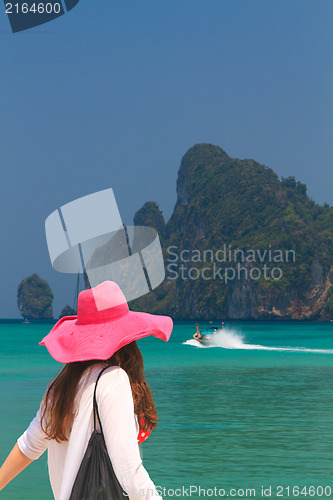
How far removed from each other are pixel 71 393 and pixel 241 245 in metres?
143

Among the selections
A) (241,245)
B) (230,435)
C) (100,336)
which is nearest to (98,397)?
(100,336)

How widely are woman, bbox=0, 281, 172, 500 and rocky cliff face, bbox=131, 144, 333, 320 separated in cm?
13103

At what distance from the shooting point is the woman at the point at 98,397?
175 centimetres

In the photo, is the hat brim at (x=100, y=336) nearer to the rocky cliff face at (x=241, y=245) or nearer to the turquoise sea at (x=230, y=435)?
the turquoise sea at (x=230, y=435)

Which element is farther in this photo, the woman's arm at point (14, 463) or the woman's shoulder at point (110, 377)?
the woman's arm at point (14, 463)

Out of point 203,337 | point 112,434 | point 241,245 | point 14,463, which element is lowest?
point 241,245

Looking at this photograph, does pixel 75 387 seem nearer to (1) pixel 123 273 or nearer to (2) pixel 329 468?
(1) pixel 123 273

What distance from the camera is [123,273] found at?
8.89ft

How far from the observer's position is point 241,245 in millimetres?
143750

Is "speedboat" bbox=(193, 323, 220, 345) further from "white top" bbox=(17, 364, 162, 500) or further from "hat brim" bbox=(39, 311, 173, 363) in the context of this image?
"white top" bbox=(17, 364, 162, 500)

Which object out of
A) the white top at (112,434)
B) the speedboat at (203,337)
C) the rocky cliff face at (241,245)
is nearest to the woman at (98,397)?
the white top at (112,434)

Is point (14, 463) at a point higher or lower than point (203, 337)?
higher

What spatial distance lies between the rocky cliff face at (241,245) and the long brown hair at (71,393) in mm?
131045

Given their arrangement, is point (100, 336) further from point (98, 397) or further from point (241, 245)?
point (241, 245)
